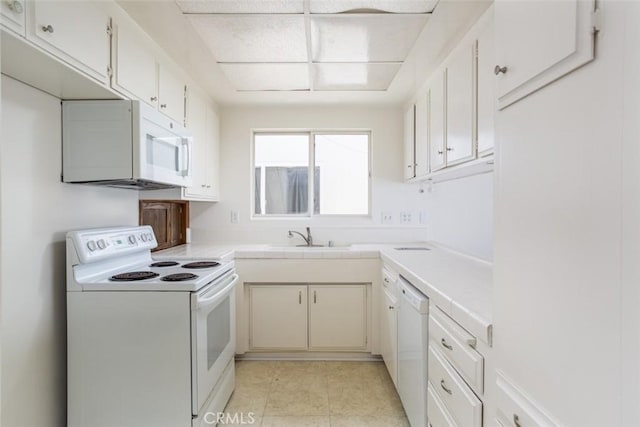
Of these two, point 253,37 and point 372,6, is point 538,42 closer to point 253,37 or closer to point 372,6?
point 372,6

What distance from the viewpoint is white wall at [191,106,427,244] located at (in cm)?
304

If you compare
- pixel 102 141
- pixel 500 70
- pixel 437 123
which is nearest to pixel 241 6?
pixel 102 141

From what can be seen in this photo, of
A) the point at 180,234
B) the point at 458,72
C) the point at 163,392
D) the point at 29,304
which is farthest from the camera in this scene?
the point at 180,234

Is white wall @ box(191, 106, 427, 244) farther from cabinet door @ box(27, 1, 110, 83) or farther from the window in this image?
cabinet door @ box(27, 1, 110, 83)

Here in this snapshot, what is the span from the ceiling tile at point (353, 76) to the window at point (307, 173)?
0.72 meters

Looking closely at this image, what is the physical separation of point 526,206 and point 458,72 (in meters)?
1.30

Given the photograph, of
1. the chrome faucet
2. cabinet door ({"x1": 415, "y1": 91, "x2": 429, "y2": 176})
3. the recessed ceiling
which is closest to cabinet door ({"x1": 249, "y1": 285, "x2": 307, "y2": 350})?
the chrome faucet

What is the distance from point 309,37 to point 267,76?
63 centimetres

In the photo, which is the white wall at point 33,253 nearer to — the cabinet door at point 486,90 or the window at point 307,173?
the window at point 307,173

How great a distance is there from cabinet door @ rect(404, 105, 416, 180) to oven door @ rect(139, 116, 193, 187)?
5.89 feet

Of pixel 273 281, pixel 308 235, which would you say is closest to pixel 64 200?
pixel 273 281

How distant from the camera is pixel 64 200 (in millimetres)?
1519

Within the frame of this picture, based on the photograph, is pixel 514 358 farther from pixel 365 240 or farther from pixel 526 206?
pixel 365 240

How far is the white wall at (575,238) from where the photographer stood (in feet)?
1.63
